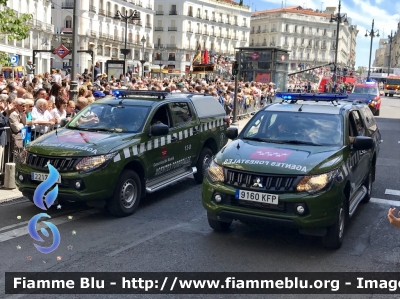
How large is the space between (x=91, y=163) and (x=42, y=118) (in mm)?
3300

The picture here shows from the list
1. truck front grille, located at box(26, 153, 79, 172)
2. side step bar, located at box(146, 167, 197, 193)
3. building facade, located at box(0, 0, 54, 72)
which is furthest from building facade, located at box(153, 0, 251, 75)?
truck front grille, located at box(26, 153, 79, 172)

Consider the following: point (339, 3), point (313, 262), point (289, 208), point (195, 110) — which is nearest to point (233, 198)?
point (289, 208)

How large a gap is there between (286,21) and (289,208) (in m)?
119

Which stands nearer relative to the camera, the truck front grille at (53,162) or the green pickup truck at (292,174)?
the green pickup truck at (292,174)

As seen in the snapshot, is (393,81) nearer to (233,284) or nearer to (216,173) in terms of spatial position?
(216,173)

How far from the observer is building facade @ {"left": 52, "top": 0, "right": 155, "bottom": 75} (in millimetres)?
63469

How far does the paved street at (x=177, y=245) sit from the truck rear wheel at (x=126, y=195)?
0.14 m

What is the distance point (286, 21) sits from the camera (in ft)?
392

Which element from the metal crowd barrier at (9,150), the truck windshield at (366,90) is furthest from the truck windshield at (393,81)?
the metal crowd barrier at (9,150)

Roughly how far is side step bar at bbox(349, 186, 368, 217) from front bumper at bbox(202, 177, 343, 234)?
91 centimetres

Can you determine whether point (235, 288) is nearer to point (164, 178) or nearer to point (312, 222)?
point (312, 222)

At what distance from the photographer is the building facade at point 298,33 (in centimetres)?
11950

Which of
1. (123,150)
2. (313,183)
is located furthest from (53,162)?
(313,183)

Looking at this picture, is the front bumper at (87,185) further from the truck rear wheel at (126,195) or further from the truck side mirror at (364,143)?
the truck side mirror at (364,143)
